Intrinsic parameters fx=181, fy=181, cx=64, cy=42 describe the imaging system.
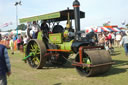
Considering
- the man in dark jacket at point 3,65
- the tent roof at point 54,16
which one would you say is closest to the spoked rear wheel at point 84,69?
the tent roof at point 54,16

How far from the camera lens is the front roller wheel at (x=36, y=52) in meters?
6.51

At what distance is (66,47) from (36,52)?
1.47 meters

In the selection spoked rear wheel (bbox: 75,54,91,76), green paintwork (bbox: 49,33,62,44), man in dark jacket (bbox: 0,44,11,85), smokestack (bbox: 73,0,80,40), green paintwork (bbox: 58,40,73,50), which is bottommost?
spoked rear wheel (bbox: 75,54,91,76)

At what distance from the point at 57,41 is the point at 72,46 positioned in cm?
87

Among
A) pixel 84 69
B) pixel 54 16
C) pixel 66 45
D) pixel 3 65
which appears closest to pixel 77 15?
pixel 54 16

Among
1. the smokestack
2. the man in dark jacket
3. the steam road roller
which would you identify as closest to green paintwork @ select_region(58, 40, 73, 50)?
the steam road roller

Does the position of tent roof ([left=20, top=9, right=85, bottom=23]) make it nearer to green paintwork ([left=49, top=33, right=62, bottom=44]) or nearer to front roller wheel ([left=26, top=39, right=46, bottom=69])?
green paintwork ([left=49, top=33, right=62, bottom=44])

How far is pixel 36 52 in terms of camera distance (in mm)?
7012

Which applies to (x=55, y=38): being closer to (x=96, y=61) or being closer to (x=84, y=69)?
(x=84, y=69)

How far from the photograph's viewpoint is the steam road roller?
511 centimetres

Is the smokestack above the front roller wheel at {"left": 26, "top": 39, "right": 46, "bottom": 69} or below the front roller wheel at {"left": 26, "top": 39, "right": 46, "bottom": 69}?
above

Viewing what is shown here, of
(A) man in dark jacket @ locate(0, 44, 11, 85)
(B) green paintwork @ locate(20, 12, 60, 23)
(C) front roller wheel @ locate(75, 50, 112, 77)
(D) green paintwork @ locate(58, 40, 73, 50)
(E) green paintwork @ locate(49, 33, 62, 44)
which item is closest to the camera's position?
(A) man in dark jacket @ locate(0, 44, 11, 85)

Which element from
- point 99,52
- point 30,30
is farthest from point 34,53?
point 99,52

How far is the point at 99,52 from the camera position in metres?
5.21
